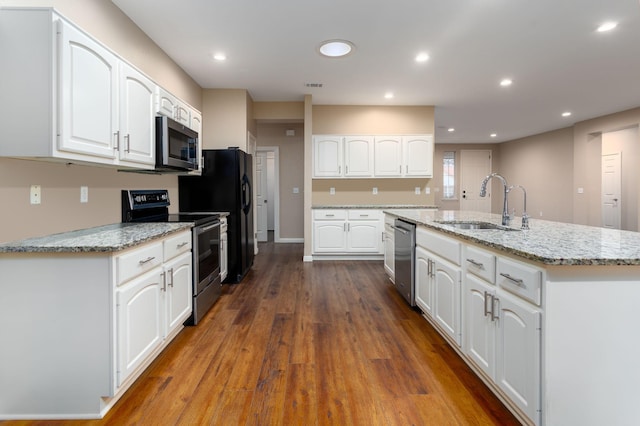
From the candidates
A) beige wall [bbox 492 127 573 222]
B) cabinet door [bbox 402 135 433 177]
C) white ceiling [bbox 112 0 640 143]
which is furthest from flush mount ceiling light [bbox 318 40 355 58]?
beige wall [bbox 492 127 573 222]

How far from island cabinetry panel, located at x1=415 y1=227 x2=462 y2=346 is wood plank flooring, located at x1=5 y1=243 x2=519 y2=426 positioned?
19 centimetres

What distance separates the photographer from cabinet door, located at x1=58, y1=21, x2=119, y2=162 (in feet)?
5.47

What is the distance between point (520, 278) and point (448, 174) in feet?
30.0

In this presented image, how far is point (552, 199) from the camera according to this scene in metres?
8.36

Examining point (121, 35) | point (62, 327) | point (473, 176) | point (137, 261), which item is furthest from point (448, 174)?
point (62, 327)

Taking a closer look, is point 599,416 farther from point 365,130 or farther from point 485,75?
point 365,130

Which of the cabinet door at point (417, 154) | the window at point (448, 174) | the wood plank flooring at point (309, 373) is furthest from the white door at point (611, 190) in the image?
the wood plank flooring at point (309, 373)

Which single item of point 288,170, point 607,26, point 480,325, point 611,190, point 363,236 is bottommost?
point 480,325

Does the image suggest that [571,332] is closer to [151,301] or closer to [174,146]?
[151,301]

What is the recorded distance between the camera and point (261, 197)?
26.1ft

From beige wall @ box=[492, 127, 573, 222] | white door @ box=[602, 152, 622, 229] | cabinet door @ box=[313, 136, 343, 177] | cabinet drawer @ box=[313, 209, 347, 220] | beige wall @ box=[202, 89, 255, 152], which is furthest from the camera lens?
beige wall @ box=[492, 127, 573, 222]

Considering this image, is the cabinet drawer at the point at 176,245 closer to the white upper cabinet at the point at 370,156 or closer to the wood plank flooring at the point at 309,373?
the wood plank flooring at the point at 309,373

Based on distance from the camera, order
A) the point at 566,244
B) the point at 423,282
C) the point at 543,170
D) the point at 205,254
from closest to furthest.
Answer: the point at 566,244 < the point at 423,282 < the point at 205,254 < the point at 543,170

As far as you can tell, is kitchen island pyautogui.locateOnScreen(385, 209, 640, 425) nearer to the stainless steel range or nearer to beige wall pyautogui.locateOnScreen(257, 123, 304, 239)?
the stainless steel range
